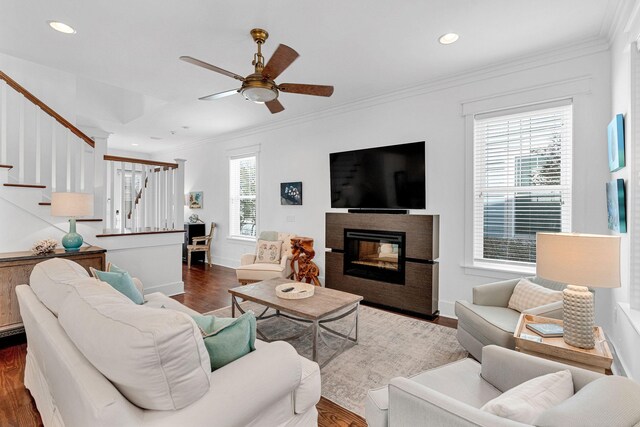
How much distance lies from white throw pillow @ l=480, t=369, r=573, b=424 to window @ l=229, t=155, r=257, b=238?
544 centimetres

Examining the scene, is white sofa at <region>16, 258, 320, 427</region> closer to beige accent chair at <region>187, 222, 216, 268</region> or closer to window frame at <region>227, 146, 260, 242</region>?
window frame at <region>227, 146, 260, 242</region>

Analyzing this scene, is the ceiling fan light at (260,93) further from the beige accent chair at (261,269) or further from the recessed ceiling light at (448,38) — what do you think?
the beige accent chair at (261,269)

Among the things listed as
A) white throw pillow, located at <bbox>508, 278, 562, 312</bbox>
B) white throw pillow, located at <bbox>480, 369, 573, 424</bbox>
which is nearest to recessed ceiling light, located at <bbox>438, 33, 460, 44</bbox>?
white throw pillow, located at <bbox>508, 278, 562, 312</bbox>

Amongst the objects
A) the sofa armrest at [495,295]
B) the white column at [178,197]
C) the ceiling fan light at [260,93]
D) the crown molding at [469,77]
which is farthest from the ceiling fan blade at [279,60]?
the white column at [178,197]

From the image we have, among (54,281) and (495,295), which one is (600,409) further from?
(54,281)

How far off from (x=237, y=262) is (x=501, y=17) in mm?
5676

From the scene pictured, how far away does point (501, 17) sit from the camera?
248cm

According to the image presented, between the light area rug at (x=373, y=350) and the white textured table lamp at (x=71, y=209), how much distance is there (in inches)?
67.0

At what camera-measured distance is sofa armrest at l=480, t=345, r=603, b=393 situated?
1236 millimetres

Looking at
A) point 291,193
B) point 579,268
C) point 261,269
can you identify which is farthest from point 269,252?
point 579,268

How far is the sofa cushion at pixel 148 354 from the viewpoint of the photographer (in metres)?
0.97

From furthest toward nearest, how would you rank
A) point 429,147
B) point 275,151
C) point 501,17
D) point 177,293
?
point 275,151 < point 177,293 < point 429,147 < point 501,17

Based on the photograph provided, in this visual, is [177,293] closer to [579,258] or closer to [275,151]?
[275,151]

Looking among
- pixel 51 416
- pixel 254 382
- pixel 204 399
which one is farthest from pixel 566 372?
pixel 51 416
